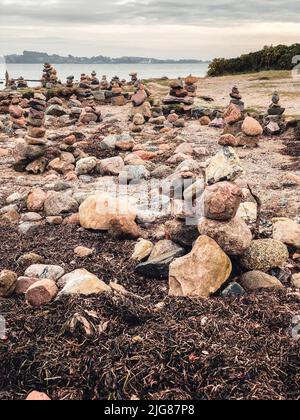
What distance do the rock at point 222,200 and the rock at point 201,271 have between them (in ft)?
1.16

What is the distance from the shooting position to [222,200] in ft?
18.8

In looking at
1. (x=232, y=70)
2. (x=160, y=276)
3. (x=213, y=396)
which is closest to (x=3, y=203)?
(x=160, y=276)

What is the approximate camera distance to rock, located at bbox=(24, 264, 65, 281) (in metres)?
5.85

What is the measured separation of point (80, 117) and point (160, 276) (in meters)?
15.7

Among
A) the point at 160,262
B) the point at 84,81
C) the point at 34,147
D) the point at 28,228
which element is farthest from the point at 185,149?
the point at 84,81

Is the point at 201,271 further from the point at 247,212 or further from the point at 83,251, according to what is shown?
the point at 247,212

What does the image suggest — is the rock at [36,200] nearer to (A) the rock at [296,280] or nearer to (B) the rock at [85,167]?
(B) the rock at [85,167]

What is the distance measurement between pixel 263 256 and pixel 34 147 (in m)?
7.94

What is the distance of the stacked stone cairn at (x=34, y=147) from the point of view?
39.7 feet

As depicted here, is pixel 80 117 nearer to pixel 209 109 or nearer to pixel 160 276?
pixel 209 109

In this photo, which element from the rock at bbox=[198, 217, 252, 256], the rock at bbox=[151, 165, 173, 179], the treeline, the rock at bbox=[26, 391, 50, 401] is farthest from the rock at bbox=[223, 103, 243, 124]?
the treeline

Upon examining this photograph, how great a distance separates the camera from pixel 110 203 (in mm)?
7648
